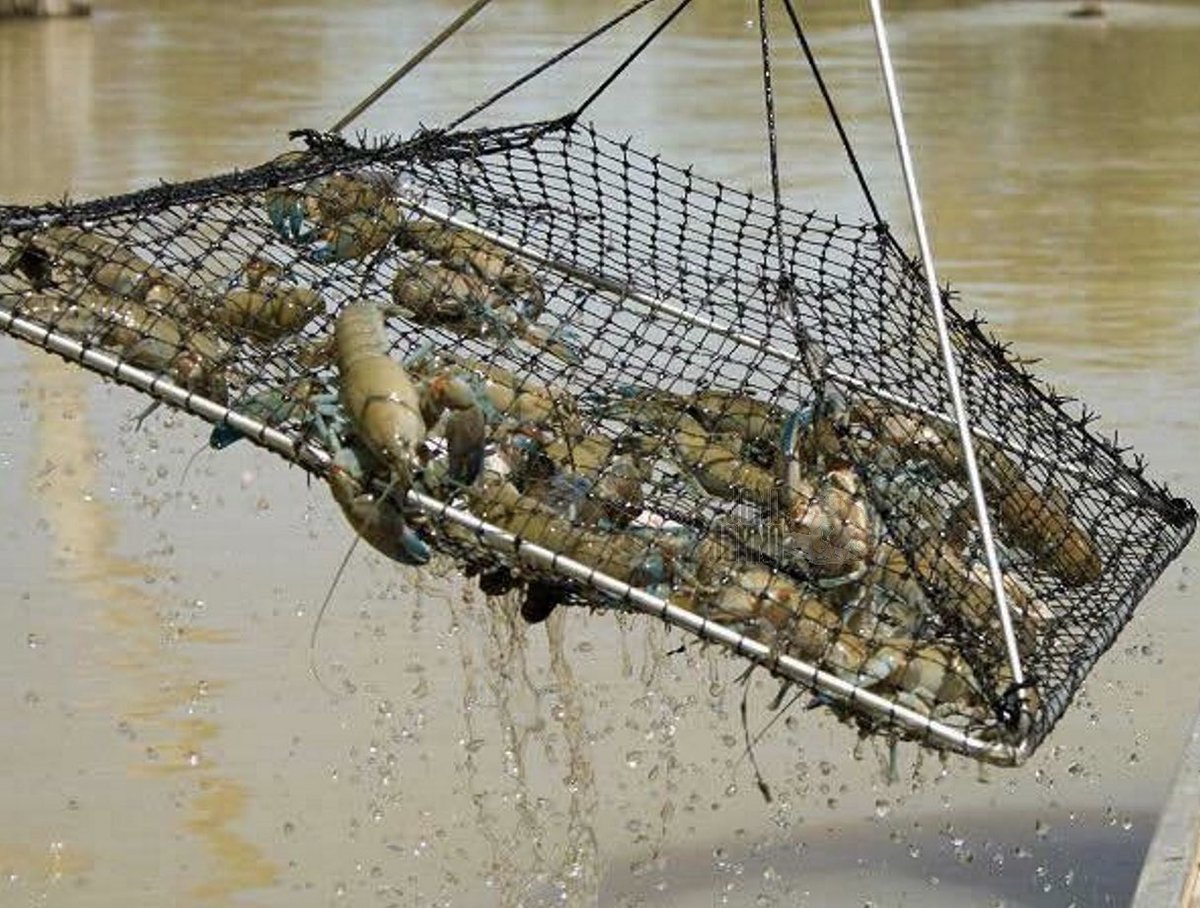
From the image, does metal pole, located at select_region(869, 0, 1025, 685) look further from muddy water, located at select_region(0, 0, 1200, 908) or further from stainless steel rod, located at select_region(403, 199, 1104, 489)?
muddy water, located at select_region(0, 0, 1200, 908)

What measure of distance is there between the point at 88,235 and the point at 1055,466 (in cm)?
158

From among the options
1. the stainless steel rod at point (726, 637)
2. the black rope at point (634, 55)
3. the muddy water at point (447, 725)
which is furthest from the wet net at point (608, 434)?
the muddy water at point (447, 725)

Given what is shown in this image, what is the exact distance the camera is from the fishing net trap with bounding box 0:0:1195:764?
3773 mm

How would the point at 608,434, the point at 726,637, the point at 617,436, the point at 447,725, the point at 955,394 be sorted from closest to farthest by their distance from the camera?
1. the point at 726,637
2. the point at 955,394
3. the point at 617,436
4. the point at 608,434
5. the point at 447,725

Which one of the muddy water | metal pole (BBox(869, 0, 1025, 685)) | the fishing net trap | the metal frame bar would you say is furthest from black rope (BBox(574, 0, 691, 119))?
the metal frame bar

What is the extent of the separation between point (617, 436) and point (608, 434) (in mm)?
184

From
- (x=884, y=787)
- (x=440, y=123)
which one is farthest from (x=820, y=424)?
(x=440, y=123)

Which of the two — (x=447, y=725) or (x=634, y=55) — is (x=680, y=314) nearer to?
(x=634, y=55)

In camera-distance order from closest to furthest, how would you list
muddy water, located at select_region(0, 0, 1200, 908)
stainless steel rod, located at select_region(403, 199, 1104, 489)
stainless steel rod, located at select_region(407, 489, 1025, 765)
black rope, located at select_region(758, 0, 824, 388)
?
stainless steel rod, located at select_region(407, 489, 1025, 765) → black rope, located at select_region(758, 0, 824, 388) → stainless steel rod, located at select_region(403, 199, 1104, 489) → muddy water, located at select_region(0, 0, 1200, 908)

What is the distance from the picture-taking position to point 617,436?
4.37m

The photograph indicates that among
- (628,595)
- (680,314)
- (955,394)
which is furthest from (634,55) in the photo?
(628,595)

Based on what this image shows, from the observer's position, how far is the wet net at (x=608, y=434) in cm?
378

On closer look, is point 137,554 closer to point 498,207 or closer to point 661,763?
point 661,763

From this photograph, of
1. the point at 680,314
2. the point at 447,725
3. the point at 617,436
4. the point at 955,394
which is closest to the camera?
the point at 955,394
